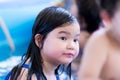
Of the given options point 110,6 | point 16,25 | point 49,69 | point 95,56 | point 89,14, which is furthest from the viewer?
point 16,25

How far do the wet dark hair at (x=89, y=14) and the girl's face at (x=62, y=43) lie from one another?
0.72 m

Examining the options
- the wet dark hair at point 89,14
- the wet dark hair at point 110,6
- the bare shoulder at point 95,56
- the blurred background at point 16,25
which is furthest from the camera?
the blurred background at point 16,25

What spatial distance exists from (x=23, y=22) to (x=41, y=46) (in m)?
1.17

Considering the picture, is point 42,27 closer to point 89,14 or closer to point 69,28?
point 69,28

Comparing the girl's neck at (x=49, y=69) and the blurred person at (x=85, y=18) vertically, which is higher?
the blurred person at (x=85, y=18)

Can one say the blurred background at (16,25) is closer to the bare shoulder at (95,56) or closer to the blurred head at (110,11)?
the bare shoulder at (95,56)

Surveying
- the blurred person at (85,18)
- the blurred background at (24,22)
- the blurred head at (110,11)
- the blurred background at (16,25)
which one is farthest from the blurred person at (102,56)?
the blurred background at (16,25)

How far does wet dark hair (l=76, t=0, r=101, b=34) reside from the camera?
5.67ft

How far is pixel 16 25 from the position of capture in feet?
7.08

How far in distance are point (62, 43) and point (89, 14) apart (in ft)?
2.60

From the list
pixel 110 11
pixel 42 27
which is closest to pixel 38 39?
pixel 42 27

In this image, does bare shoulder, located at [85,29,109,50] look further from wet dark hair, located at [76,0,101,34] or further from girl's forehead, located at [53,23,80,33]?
wet dark hair, located at [76,0,101,34]

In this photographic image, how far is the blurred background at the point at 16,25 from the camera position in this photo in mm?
1985

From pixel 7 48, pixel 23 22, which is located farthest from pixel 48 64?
pixel 23 22
